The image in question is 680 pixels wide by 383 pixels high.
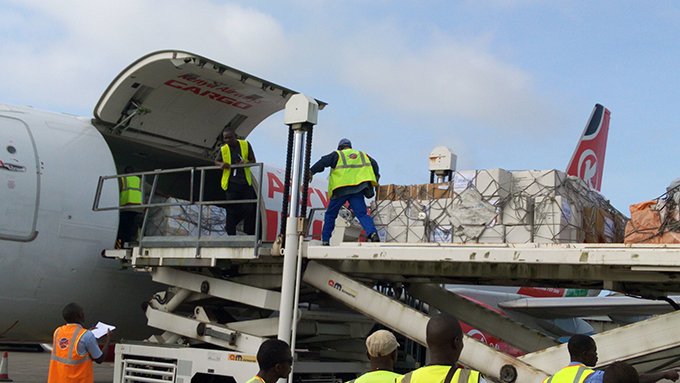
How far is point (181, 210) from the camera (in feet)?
31.0

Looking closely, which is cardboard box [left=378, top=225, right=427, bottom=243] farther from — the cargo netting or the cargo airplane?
the cargo netting

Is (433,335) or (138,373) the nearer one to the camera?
(433,335)

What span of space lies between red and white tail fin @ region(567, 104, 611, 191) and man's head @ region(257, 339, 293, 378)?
1518 centimetres

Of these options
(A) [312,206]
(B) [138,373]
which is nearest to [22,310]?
(B) [138,373]

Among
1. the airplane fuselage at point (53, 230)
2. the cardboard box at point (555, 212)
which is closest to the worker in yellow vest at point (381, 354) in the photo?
the cardboard box at point (555, 212)

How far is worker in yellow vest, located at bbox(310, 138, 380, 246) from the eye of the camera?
332 inches

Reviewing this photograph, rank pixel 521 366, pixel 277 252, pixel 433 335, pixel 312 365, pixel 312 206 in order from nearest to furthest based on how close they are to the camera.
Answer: pixel 433 335 < pixel 521 366 < pixel 277 252 < pixel 312 365 < pixel 312 206

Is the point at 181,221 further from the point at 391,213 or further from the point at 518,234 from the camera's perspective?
the point at 518,234

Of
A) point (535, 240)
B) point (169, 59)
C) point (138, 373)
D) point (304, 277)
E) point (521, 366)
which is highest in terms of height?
point (169, 59)

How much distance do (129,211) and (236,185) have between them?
1907 mm

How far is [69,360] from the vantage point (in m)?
6.32

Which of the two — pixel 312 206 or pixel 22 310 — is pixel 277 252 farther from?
pixel 312 206

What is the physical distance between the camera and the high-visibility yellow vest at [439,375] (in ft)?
9.73

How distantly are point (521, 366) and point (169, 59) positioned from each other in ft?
19.5
